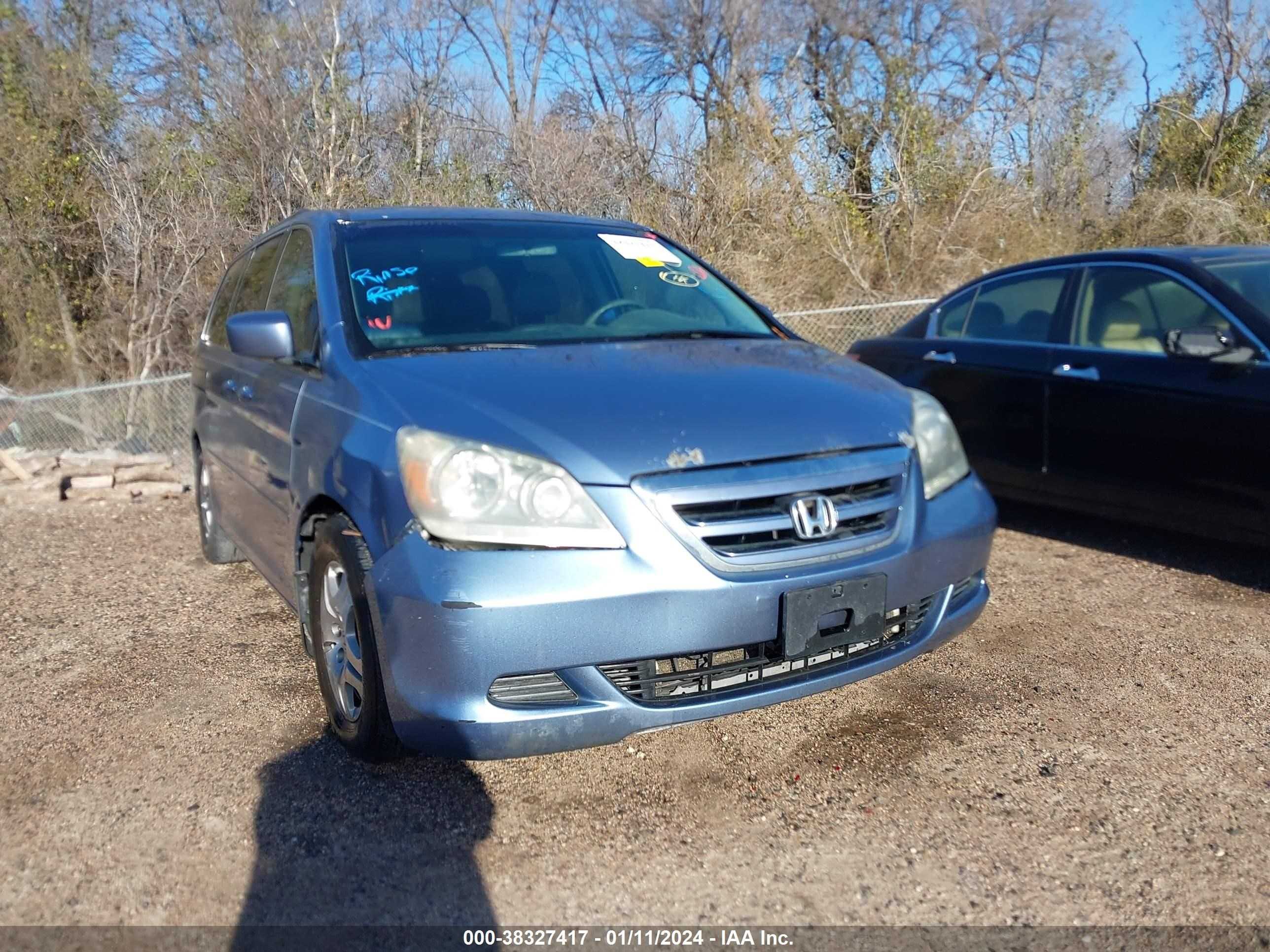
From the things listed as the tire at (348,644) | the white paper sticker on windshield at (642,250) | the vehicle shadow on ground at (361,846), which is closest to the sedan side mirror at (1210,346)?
the white paper sticker on windshield at (642,250)

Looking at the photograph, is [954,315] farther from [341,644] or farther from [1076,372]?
[341,644]

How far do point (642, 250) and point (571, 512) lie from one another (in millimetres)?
1962

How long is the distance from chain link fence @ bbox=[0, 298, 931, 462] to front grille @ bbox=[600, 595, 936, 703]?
6.53 metres

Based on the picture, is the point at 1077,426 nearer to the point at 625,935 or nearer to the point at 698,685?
the point at 698,685

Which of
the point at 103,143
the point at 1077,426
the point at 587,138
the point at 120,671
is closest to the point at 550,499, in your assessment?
the point at 120,671

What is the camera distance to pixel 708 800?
2951 millimetres

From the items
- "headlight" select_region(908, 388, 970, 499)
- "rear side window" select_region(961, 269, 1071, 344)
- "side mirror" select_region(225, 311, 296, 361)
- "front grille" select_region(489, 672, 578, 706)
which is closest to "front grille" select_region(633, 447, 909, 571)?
"headlight" select_region(908, 388, 970, 499)

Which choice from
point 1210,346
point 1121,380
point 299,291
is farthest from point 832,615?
point 1121,380

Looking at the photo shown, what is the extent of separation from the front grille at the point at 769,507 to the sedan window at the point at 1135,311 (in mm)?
2638

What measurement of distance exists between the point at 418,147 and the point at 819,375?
13.7 metres

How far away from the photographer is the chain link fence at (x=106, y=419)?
834 centimetres

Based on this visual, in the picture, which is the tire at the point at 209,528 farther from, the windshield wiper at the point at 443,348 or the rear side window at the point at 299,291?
the windshield wiper at the point at 443,348

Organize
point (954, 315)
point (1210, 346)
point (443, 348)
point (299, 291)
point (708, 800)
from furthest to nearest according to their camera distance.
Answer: point (954, 315) → point (1210, 346) → point (299, 291) → point (443, 348) → point (708, 800)

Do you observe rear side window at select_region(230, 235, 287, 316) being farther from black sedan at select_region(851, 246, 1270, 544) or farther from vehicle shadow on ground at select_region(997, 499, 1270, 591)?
vehicle shadow on ground at select_region(997, 499, 1270, 591)
